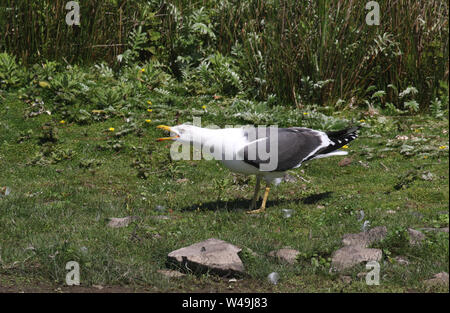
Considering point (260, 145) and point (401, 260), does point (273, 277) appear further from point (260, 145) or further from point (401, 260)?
point (260, 145)

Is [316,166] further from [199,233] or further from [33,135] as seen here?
[33,135]

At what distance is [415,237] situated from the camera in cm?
542

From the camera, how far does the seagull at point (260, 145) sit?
6719 mm

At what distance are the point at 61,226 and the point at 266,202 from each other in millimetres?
2326

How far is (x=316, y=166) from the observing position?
30.4ft

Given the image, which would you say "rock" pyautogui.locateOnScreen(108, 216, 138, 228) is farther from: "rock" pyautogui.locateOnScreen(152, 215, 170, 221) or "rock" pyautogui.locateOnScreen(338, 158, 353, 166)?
"rock" pyautogui.locateOnScreen(338, 158, 353, 166)

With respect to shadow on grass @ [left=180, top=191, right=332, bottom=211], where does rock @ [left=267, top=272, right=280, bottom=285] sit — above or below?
above

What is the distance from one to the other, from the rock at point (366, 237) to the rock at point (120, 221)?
2159 millimetres

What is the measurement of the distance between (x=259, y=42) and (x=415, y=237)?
7.14 meters

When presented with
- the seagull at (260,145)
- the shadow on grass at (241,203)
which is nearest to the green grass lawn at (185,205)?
the shadow on grass at (241,203)

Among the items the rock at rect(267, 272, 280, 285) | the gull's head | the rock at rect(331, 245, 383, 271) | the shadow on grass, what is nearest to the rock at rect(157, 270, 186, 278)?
the rock at rect(267, 272, 280, 285)

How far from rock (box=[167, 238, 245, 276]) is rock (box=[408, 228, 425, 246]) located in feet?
4.52

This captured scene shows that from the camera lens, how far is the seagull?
6.72 metres

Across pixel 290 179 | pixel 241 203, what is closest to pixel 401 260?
pixel 241 203
